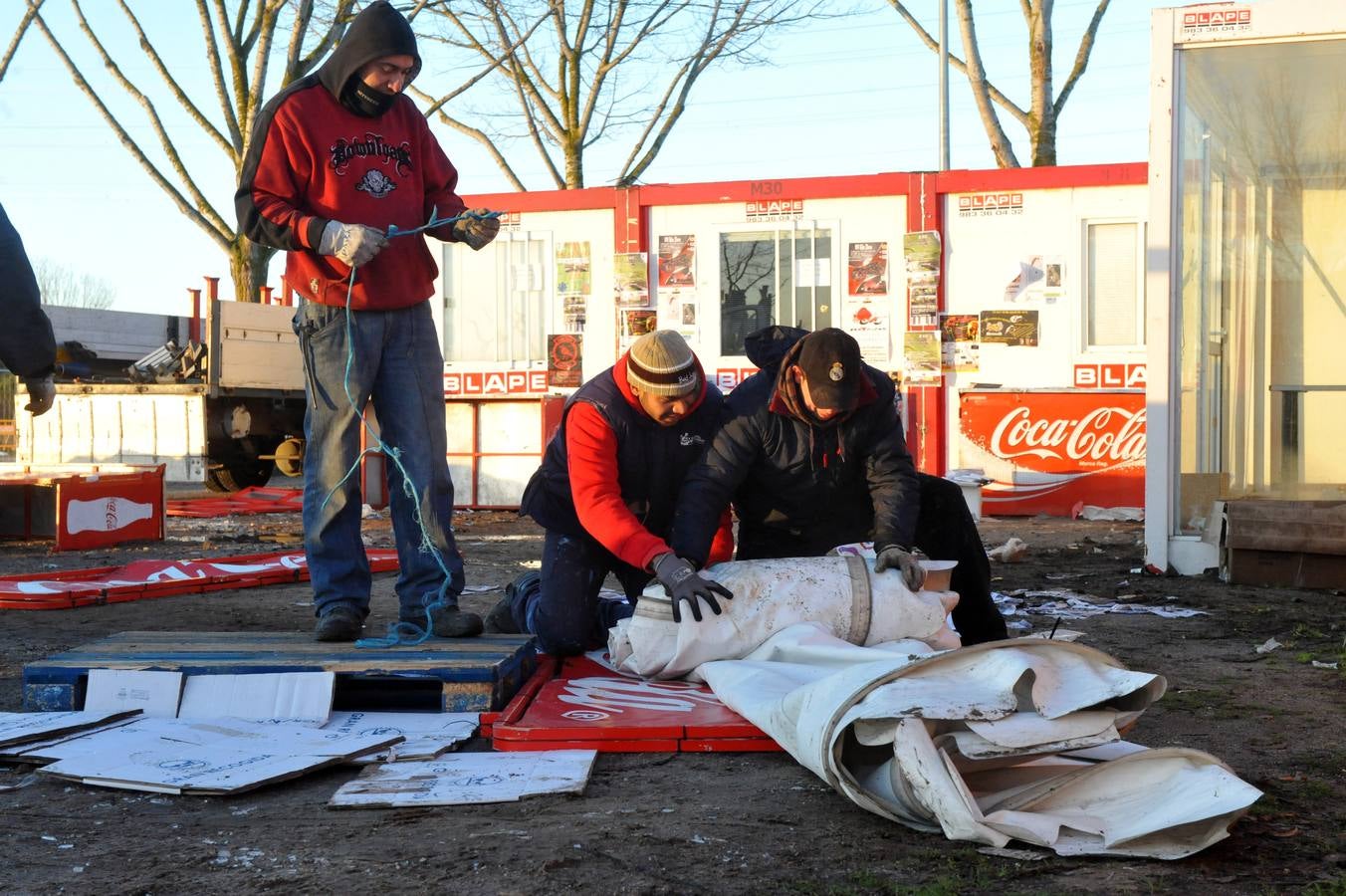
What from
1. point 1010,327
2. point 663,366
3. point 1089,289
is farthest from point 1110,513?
point 663,366

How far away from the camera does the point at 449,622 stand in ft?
14.2

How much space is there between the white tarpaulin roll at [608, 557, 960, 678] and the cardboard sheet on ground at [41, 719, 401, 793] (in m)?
0.93

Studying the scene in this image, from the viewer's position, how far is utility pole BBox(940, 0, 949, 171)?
20.8 metres

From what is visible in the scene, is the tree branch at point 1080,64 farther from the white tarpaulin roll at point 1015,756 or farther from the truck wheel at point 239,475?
the white tarpaulin roll at point 1015,756

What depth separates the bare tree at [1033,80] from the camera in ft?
58.4

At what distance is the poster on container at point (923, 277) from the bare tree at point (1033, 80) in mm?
5700

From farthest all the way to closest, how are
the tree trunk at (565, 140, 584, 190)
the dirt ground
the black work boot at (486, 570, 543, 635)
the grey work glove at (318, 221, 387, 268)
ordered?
the tree trunk at (565, 140, 584, 190) < the black work boot at (486, 570, 543, 635) < the grey work glove at (318, 221, 387, 268) < the dirt ground

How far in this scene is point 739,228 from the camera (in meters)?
12.7

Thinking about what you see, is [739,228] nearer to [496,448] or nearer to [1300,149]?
[496,448]

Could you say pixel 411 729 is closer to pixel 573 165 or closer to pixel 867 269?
pixel 867 269

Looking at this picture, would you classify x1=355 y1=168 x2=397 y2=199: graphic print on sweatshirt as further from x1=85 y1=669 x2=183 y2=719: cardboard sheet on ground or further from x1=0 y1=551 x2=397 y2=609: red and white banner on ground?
x1=0 y1=551 x2=397 y2=609: red and white banner on ground

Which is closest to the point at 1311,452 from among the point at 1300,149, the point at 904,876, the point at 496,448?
the point at 1300,149

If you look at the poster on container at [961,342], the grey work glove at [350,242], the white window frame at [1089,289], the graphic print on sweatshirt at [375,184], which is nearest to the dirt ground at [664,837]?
the grey work glove at [350,242]

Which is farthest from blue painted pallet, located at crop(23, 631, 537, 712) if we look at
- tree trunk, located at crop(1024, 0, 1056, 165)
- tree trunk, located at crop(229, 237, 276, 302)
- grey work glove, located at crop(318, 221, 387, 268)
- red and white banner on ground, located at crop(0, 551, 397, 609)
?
tree trunk, located at crop(1024, 0, 1056, 165)
